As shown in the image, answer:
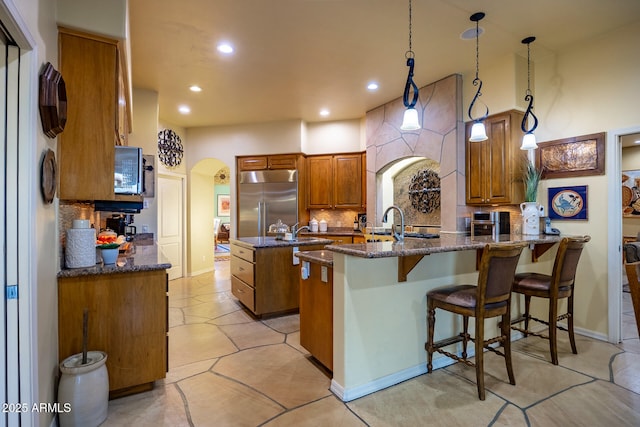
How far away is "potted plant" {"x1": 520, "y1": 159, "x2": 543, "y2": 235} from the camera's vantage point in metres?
3.43

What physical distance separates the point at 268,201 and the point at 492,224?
12.9 feet

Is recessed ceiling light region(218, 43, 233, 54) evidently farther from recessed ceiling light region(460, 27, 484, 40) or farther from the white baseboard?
the white baseboard

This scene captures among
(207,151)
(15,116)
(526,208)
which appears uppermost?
(207,151)

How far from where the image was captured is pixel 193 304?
4.51 metres

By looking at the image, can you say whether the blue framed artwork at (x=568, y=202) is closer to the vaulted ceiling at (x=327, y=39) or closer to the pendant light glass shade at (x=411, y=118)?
the vaulted ceiling at (x=327, y=39)

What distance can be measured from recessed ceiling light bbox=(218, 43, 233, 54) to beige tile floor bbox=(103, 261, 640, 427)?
10.3 feet

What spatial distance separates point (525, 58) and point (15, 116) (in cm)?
468

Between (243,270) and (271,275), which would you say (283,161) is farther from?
(271,275)

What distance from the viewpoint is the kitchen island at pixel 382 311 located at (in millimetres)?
2166

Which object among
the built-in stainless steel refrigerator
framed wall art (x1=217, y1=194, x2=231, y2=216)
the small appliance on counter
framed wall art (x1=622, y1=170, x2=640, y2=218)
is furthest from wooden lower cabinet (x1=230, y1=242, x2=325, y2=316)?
framed wall art (x1=217, y1=194, x2=231, y2=216)

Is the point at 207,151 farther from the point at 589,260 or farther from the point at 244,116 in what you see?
the point at 589,260

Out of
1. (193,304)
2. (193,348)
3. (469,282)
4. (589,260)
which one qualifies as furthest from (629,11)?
(193,304)

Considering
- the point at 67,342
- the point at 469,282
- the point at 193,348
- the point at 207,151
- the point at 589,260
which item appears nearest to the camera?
the point at 67,342

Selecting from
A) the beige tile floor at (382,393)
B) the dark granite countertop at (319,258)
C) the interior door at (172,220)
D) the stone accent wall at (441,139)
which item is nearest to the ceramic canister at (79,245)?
the beige tile floor at (382,393)
